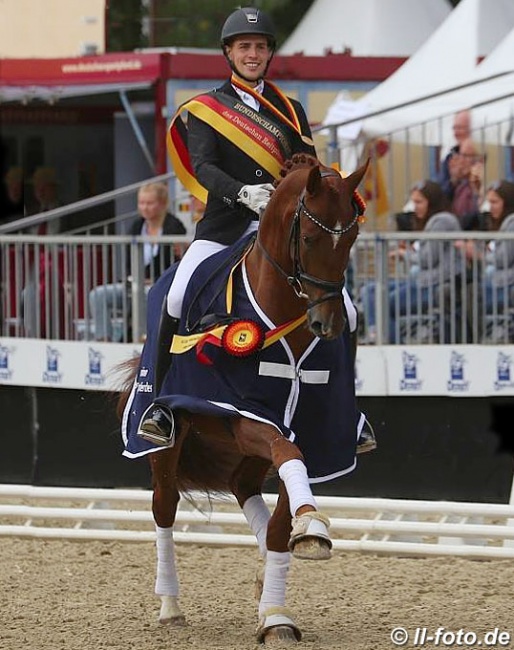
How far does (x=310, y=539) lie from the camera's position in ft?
20.0

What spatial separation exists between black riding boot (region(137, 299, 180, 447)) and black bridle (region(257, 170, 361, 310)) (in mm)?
776

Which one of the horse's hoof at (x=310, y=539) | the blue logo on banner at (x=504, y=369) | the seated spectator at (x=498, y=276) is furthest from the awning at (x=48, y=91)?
the horse's hoof at (x=310, y=539)

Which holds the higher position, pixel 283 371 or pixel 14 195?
pixel 14 195

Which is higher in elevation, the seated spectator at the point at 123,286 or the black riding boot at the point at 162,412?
the seated spectator at the point at 123,286

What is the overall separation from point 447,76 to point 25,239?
4940 millimetres

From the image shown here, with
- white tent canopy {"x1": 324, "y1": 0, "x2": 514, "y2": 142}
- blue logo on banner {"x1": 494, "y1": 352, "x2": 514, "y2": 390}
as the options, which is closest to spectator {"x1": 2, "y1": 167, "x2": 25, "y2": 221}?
white tent canopy {"x1": 324, "y1": 0, "x2": 514, "y2": 142}

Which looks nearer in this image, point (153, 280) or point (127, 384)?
point (127, 384)

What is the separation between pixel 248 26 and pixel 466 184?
5.36m

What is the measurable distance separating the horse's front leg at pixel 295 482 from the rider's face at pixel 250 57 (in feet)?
5.19

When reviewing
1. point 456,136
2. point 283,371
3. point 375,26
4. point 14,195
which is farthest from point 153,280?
point 375,26

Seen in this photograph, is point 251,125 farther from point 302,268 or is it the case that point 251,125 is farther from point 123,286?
point 123,286

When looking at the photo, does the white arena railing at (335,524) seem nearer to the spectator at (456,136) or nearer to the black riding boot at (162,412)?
the black riding boot at (162,412)

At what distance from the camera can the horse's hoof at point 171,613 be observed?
7.30 m

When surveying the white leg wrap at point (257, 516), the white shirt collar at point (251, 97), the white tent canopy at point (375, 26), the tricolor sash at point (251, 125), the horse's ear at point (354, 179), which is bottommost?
the white leg wrap at point (257, 516)
